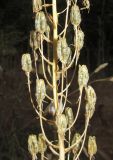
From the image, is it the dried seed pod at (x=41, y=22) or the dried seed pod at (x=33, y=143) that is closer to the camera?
the dried seed pod at (x=41, y=22)

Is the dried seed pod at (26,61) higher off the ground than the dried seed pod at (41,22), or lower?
lower

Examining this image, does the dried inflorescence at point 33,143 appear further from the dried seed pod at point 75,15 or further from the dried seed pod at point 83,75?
the dried seed pod at point 75,15

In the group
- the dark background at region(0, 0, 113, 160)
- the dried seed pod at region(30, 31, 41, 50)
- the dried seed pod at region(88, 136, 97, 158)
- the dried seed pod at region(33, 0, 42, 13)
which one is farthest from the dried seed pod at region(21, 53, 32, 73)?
the dark background at region(0, 0, 113, 160)

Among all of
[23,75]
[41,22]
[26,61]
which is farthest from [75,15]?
[23,75]

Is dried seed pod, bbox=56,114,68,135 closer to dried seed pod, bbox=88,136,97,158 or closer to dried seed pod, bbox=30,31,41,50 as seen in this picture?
dried seed pod, bbox=88,136,97,158

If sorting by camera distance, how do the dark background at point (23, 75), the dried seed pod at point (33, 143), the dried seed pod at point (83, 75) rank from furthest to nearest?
the dark background at point (23, 75)
the dried seed pod at point (33, 143)
the dried seed pod at point (83, 75)

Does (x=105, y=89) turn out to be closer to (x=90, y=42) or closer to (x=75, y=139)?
(x=90, y=42)

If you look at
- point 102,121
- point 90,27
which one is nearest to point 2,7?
point 90,27

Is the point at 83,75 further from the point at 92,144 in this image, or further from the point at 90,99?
the point at 92,144

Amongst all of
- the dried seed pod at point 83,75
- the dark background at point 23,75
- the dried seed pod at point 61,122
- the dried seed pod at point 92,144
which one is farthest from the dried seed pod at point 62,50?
the dark background at point 23,75
